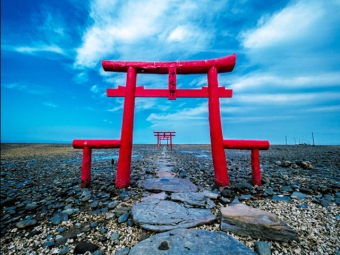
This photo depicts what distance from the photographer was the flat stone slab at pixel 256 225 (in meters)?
2.11

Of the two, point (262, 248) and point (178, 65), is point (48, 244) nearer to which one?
point (262, 248)

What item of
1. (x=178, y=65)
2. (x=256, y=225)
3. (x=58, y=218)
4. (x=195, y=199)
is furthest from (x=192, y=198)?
(x=178, y=65)

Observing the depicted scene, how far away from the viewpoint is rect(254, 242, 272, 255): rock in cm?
189

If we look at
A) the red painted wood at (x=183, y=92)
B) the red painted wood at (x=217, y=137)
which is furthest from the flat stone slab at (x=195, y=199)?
the red painted wood at (x=183, y=92)

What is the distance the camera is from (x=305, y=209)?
2881mm

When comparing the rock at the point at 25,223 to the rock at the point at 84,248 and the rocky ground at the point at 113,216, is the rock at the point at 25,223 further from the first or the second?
the rock at the point at 84,248

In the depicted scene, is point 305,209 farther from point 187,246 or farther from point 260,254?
point 187,246

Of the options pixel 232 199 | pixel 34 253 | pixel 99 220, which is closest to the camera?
pixel 34 253

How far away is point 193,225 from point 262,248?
0.89 metres

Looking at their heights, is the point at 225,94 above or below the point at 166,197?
above

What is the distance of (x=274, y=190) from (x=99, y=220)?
3.97 m

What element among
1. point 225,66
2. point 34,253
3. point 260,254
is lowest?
point 34,253

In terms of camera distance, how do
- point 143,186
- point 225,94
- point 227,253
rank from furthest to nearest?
point 225,94 → point 143,186 → point 227,253

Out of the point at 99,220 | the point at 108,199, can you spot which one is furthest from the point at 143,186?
the point at 99,220
